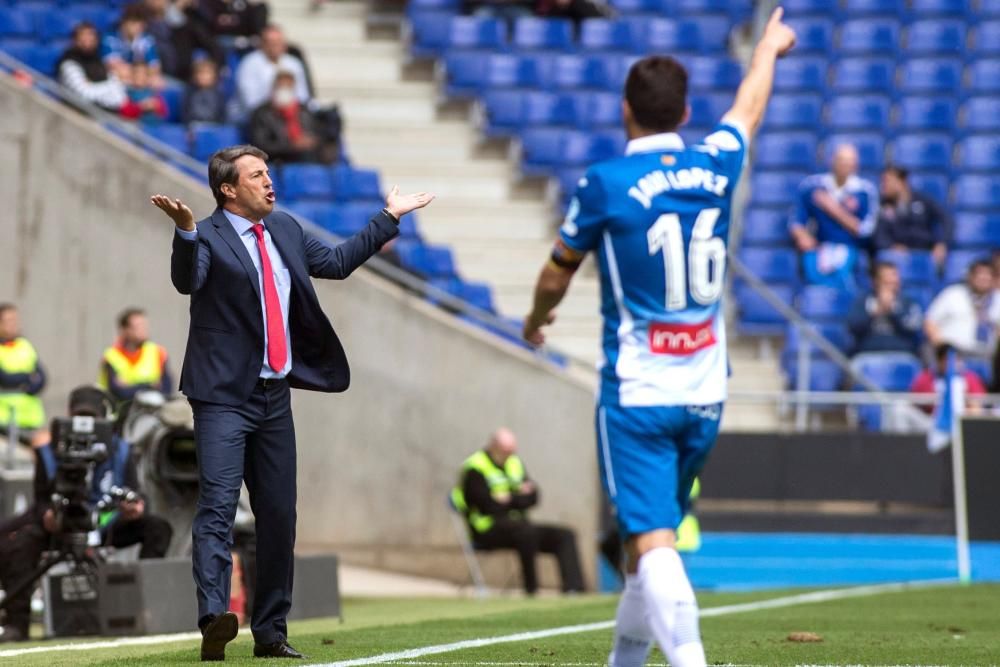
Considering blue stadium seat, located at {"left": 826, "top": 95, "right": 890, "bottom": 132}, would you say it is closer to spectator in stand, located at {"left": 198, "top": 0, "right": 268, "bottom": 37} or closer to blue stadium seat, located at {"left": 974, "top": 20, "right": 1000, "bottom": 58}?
blue stadium seat, located at {"left": 974, "top": 20, "right": 1000, "bottom": 58}

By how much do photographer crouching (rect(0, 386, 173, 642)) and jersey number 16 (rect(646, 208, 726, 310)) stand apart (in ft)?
15.8

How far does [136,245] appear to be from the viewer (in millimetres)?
17344

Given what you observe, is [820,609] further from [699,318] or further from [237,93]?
[237,93]

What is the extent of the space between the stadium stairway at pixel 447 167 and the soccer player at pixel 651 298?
12326 mm

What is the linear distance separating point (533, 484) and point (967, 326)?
14.0 ft

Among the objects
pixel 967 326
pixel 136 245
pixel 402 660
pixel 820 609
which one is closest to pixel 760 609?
pixel 820 609

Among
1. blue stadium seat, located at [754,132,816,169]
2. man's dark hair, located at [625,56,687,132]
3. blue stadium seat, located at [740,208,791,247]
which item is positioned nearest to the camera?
man's dark hair, located at [625,56,687,132]

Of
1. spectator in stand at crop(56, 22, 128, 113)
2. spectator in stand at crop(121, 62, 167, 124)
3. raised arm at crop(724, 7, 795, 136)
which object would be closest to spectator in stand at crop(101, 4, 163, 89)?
spectator in stand at crop(121, 62, 167, 124)

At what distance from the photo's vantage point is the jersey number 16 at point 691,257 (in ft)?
18.3

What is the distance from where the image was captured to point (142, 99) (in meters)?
18.2

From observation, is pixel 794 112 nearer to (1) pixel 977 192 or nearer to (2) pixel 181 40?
(1) pixel 977 192

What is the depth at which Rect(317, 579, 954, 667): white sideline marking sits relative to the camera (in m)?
7.48

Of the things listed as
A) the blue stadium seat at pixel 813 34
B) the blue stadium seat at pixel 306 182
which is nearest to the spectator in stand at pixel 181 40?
the blue stadium seat at pixel 306 182

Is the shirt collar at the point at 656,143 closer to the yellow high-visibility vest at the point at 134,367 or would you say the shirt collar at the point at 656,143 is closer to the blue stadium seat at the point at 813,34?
the yellow high-visibility vest at the point at 134,367
